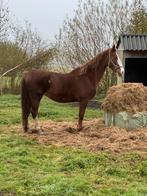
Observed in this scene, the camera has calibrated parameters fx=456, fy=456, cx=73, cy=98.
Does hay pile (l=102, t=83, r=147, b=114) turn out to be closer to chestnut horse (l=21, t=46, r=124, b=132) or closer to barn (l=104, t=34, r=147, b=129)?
barn (l=104, t=34, r=147, b=129)

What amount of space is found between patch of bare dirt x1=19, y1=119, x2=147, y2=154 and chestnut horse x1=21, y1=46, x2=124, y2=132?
1.25 feet

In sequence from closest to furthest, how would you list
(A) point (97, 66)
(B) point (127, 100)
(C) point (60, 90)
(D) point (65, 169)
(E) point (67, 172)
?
1. (E) point (67, 172)
2. (D) point (65, 169)
3. (B) point (127, 100)
4. (C) point (60, 90)
5. (A) point (97, 66)

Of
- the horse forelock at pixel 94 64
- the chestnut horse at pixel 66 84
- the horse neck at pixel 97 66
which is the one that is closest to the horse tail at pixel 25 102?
the chestnut horse at pixel 66 84

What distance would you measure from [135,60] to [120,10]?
6.60m

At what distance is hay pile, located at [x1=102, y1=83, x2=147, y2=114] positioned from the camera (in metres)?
9.66

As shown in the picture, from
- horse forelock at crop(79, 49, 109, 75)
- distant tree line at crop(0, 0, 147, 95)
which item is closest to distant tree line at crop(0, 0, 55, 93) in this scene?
distant tree line at crop(0, 0, 147, 95)

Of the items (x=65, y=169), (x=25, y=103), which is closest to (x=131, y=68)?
(x=25, y=103)

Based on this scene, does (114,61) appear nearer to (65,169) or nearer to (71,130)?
(71,130)

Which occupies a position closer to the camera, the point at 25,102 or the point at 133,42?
the point at 25,102

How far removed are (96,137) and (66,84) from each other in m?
1.51

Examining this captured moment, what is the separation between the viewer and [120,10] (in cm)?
2209

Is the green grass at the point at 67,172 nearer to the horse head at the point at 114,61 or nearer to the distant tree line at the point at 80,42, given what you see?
the horse head at the point at 114,61

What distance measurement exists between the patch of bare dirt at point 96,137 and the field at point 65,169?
8 centimetres

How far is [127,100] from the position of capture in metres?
9.73
